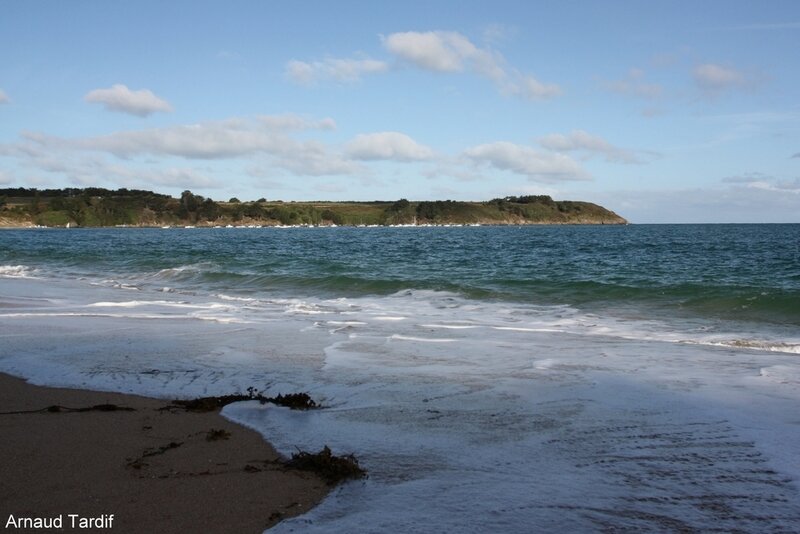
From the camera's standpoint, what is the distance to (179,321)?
42.7 ft

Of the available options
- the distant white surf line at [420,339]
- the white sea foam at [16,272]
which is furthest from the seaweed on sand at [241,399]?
the white sea foam at [16,272]

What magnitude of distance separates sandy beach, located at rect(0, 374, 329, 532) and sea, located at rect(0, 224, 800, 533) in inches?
12.5

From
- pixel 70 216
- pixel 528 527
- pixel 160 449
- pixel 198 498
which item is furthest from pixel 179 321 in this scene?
pixel 70 216

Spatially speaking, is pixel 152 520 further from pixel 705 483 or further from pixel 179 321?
pixel 179 321

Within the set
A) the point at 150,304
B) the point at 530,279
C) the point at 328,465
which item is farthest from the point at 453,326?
the point at 530,279

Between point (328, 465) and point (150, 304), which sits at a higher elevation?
point (328, 465)

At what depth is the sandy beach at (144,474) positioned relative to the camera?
12.3ft

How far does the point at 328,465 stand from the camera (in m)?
4.48

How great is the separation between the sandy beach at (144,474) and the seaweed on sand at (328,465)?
89 mm

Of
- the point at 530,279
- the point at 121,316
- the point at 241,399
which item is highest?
the point at 530,279

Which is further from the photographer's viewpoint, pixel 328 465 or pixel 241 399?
pixel 241 399

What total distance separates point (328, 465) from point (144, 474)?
1.25m

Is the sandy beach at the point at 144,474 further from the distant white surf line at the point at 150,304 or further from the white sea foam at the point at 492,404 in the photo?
Answer: the distant white surf line at the point at 150,304

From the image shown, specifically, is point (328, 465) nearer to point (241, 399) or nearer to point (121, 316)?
point (241, 399)
